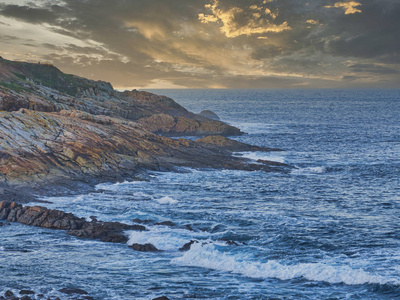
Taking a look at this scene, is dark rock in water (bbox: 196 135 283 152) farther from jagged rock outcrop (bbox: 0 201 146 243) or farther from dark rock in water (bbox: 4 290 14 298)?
dark rock in water (bbox: 4 290 14 298)

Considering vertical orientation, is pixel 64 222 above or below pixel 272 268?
above

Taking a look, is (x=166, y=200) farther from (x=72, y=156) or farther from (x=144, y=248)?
(x=72, y=156)

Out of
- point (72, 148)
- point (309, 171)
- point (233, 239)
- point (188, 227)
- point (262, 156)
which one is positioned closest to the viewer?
point (233, 239)

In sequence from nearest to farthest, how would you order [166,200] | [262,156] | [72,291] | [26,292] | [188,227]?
[26,292] → [72,291] → [188,227] → [166,200] → [262,156]

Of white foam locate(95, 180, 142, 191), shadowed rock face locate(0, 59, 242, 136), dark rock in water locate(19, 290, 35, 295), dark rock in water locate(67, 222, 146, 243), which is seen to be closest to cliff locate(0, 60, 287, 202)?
shadowed rock face locate(0, 59, 242, 136)

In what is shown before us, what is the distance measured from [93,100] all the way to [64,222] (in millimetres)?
69445

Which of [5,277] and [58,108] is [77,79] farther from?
[5,277]

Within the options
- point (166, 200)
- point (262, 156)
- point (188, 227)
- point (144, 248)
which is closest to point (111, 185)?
point (166, 200)

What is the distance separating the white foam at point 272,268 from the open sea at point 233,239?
0.07 meters

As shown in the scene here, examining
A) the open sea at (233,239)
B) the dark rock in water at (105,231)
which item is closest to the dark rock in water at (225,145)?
the open sea at (233,239)

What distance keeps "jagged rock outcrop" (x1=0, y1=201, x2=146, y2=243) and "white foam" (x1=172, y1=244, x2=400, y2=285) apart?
6.82m

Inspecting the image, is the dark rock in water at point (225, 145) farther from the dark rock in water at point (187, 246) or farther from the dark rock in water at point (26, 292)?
the dark rock in water at point (26, 292)

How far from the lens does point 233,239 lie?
32.9 m

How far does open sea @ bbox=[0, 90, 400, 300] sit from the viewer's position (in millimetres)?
24188
